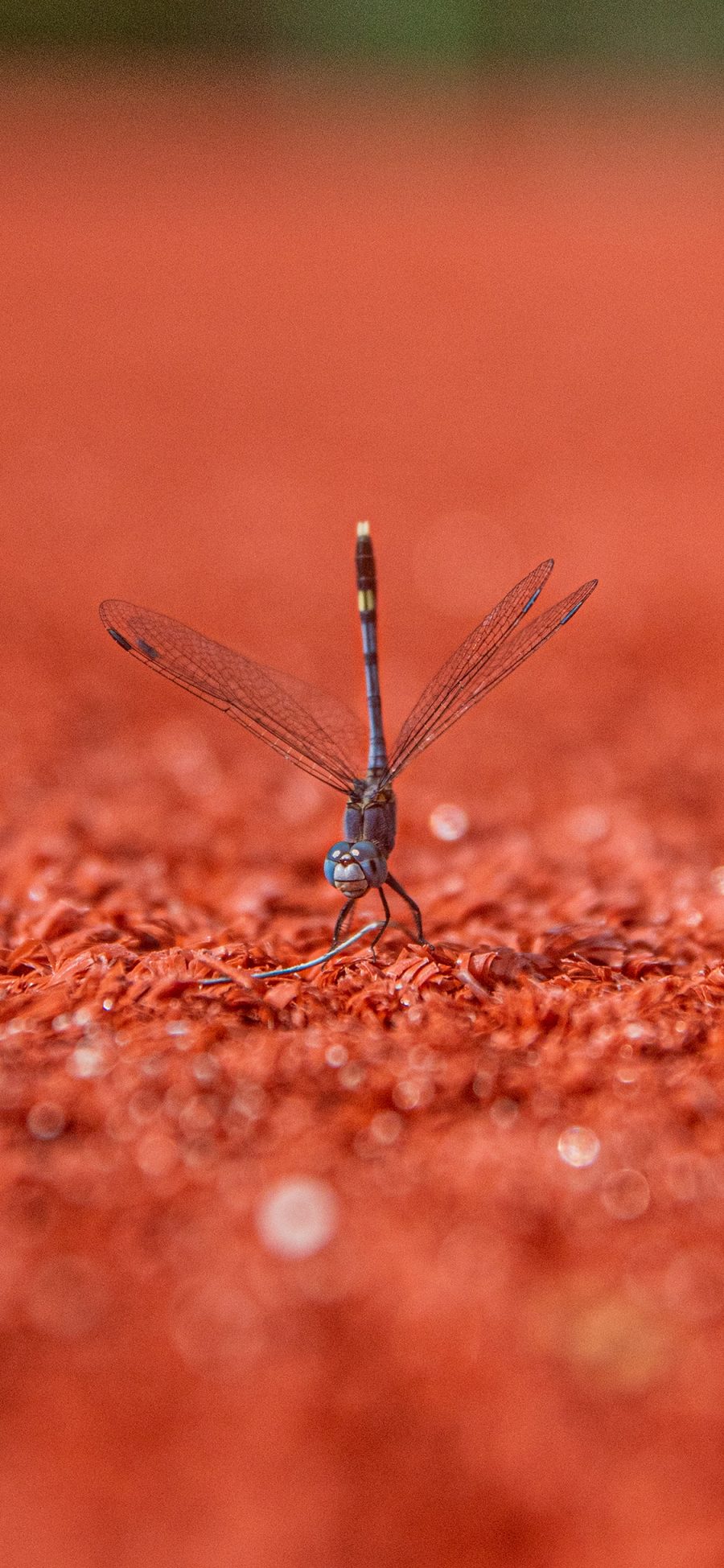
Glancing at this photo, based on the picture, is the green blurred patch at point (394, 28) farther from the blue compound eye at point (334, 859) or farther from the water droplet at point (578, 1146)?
the water droplet at point (578, 1146)

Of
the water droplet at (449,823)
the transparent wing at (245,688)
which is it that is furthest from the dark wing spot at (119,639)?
the water droplet at (449,823)

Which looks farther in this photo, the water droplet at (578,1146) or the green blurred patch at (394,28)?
the green blurred patch at (394,28)

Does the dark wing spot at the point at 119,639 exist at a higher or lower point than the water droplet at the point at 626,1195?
higher

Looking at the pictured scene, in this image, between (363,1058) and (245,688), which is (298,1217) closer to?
(363,1058)

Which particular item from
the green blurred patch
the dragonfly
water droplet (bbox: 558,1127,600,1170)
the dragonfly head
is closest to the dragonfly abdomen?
the dragonfly

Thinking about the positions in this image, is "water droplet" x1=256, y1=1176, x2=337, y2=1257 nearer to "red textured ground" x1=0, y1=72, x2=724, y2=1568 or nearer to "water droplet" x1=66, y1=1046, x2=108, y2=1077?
"red textured ground" x1=0, y1=72, x2=724, y2=1568

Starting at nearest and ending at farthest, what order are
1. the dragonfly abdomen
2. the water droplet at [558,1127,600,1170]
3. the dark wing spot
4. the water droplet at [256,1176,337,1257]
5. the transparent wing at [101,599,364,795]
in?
the water droplet at [256,1176,337,1257] → the water droplet at [558,1127,600,1170] → the dark wing spot → the transparent wing at [101,599,364,795] → the dragonfly abdomen

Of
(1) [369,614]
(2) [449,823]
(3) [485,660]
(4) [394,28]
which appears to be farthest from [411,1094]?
(4) [394,28]

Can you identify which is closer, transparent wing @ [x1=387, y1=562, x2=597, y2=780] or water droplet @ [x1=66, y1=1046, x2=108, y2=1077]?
water droplet @ [x1=66, y1=1046, x2=108, y2=1077]
